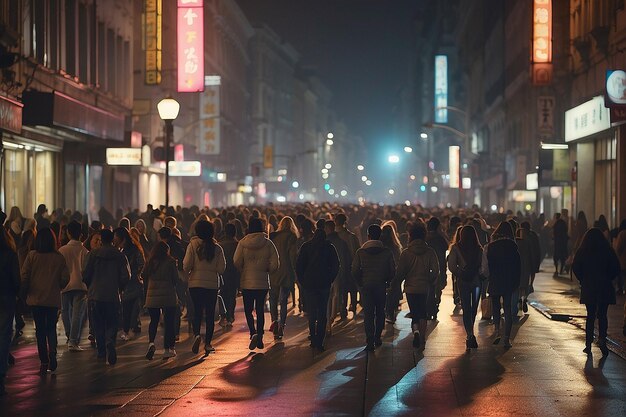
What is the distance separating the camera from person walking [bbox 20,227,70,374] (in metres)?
13.6

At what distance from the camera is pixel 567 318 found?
2053cm

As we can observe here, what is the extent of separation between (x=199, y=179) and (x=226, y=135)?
67.5 feet

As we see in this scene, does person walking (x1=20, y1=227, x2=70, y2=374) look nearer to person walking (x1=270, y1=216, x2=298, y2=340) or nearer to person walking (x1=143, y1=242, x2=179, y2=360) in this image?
person walking (x1=143, y1=242, x2=179, y2=360)

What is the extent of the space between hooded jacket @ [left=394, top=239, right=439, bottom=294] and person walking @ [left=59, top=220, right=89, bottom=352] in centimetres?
402

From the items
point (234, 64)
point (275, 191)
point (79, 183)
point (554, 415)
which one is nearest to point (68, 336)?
point (554, 415)

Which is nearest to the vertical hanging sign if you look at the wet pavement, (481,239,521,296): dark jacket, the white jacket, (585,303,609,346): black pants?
the wet pavement

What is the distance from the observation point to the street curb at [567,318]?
52.3 feet

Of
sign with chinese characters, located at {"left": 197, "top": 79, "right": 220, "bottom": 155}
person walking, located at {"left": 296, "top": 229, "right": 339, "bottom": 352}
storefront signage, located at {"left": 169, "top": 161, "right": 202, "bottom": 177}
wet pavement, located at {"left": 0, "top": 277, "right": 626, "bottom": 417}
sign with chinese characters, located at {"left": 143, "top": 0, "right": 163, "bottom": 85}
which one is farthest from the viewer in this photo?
sign with chinese characters, located at {"left": 197, "top": 79, "right": 220, "bottom": 155}

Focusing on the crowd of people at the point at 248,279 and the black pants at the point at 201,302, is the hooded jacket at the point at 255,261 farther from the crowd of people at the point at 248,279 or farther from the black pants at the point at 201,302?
the black pants at the point at 201,302

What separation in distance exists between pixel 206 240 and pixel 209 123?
67183 millimetres

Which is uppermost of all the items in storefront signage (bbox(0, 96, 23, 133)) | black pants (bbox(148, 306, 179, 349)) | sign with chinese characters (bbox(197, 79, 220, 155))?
sign with chinese characters (bbox(197, 79, 220, 155))

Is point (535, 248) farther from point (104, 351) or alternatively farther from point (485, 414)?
point (485, 414)

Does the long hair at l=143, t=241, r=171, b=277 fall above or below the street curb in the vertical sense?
above

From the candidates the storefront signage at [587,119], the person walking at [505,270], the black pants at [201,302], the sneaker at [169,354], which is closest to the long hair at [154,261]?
the black pants at [201,302]
